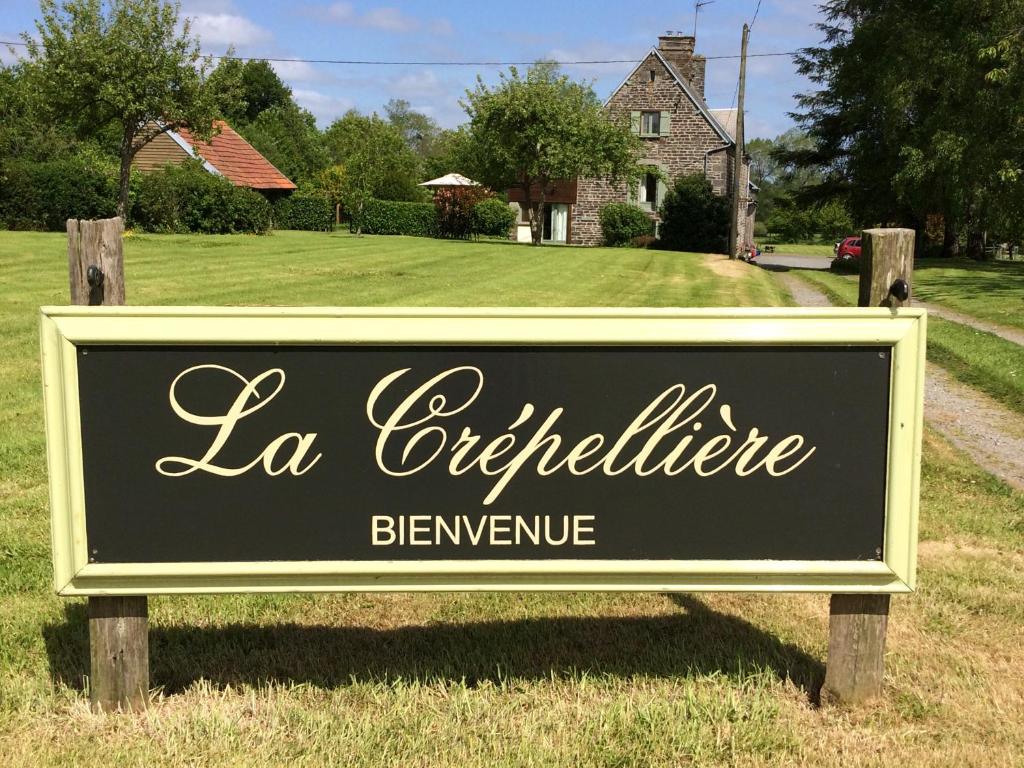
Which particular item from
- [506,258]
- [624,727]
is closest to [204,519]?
[624,727]

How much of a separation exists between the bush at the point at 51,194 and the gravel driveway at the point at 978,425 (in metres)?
27.2

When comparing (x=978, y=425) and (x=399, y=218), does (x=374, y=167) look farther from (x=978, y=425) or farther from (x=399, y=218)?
(x=978, y=425)

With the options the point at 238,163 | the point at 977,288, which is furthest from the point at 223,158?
the point at 977,288

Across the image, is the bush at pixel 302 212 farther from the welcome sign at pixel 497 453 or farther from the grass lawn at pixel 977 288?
the welcome sign at pixel 497 453

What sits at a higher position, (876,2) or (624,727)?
(876,2)

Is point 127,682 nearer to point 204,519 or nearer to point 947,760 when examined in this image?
point 204,519

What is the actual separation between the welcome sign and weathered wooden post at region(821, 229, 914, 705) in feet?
0.44

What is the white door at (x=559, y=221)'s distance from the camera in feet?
172

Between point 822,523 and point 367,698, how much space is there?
1713mm

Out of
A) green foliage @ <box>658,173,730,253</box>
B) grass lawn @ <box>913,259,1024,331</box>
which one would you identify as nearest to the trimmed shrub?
green foliage @ <box>658,173,730,253</box>

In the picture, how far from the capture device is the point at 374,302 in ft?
53.1

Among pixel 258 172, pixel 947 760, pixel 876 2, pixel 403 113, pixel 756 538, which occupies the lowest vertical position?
pixel 947 760

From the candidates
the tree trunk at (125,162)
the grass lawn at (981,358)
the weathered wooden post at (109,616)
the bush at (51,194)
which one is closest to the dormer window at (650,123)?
the bush at (51,194)

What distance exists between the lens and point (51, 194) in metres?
30.7
